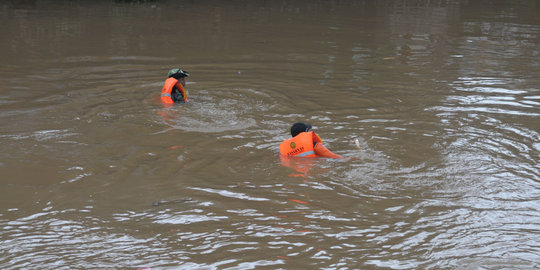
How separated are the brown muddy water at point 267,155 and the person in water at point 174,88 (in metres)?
0.26

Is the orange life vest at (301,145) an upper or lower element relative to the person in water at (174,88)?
lower

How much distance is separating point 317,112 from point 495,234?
15.3 feet

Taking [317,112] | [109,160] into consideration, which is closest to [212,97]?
[317,112]

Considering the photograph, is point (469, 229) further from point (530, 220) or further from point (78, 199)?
point (78, 199)

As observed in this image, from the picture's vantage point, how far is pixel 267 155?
738 centimetres

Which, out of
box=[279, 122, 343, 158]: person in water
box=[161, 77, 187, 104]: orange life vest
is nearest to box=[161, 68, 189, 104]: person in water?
box=[161, 77, 187, 104]: orange life vest

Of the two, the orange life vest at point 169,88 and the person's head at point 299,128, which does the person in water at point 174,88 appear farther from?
the person's head at point 299,128

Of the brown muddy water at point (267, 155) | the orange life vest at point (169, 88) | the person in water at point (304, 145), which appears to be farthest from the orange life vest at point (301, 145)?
the orange life vest at point (169, 88)

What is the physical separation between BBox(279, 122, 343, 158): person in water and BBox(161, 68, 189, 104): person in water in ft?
10.2

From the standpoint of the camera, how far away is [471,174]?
6.53 metres

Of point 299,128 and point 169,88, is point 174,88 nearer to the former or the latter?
point 169,88

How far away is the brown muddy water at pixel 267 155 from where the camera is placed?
485 cm

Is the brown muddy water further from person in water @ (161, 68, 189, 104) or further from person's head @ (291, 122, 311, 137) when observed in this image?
person's head @ (291, 122, 311, 137)

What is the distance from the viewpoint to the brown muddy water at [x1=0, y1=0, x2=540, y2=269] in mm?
4848
